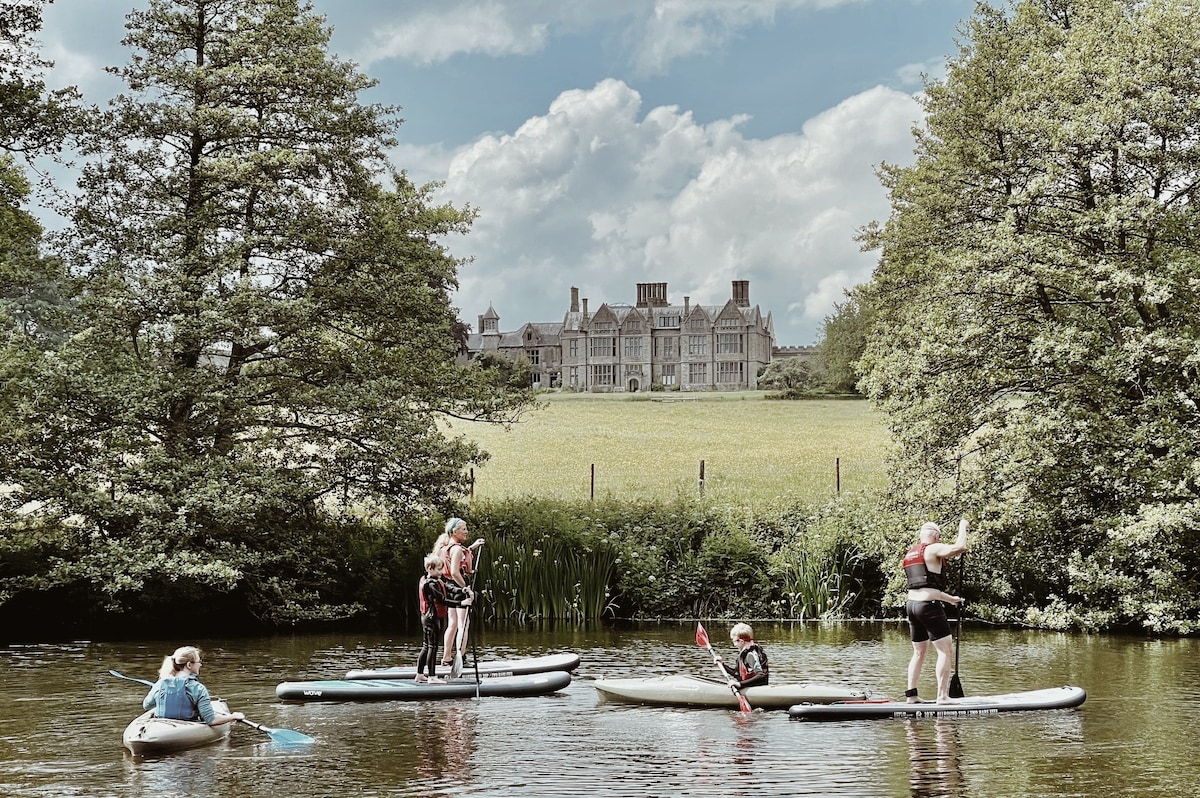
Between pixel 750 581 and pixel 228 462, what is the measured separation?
1028cm

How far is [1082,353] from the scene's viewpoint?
19.9 m

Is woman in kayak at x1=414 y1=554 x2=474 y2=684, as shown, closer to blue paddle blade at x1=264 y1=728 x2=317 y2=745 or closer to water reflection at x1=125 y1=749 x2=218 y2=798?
blue paddle blade at x1=264 y1=728 x2=317 y2=745

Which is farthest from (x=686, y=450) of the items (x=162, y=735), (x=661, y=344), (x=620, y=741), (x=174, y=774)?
(x=661, y=344)

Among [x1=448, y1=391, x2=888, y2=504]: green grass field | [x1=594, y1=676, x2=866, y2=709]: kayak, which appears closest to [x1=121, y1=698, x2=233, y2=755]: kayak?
[x1=594, y1=676, x2=866, y2=709]: kayak

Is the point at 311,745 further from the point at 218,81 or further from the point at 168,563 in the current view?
the point at 218,81

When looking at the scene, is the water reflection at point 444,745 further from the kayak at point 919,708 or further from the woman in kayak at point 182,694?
the kayak at point 919,708

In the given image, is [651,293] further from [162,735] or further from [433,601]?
[162,735]

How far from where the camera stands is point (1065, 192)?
2153 cm

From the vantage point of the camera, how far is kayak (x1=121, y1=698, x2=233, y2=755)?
11.3 m

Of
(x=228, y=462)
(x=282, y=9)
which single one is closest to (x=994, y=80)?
(x=282, y=9)

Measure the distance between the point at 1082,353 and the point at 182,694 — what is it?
14.9 m

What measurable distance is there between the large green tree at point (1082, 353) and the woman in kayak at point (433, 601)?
10375 millimetres

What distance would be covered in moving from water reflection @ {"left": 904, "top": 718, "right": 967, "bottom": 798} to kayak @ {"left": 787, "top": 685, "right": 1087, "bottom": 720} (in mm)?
112

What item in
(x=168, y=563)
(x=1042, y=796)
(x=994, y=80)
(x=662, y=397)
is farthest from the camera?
(x=662, y=397)
